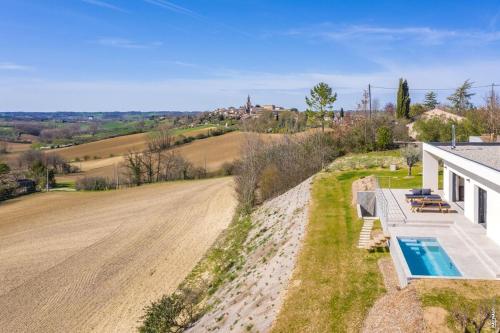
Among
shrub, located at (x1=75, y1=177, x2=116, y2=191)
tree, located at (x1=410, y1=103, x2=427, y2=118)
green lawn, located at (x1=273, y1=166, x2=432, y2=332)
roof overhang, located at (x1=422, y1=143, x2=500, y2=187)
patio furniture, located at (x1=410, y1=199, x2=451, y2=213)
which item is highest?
tree, located at (x1=410, y1=103, x2=427, y2=118)

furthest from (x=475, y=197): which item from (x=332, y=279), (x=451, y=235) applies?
(x=332, y=279)

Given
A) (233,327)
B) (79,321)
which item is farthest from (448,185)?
(79,321)

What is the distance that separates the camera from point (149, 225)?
112 ft

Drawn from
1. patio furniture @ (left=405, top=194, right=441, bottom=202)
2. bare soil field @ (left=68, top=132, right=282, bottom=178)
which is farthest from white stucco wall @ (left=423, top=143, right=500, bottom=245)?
bare soil field @ (left=68, top=132, right=282, bottom=178)

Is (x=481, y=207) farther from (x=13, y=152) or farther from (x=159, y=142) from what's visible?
(x=13, y=152)

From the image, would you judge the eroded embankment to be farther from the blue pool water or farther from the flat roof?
the flat roof

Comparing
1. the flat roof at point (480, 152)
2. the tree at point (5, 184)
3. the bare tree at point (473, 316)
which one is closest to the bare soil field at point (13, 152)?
the tree at point (5, 184)

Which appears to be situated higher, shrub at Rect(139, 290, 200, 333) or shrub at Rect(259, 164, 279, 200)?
shrub at Rect(259, 164, 279, 200)

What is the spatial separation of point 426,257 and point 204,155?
59523 mm

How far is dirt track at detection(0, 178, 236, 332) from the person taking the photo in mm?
19766

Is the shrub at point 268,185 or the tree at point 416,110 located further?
the tree at point 416,110

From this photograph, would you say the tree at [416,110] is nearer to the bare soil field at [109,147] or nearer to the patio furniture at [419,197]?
the bare soil field at [109,147]

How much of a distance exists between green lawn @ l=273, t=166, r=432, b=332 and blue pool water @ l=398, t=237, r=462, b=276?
1.15 meters

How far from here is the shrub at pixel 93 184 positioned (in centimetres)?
5851
